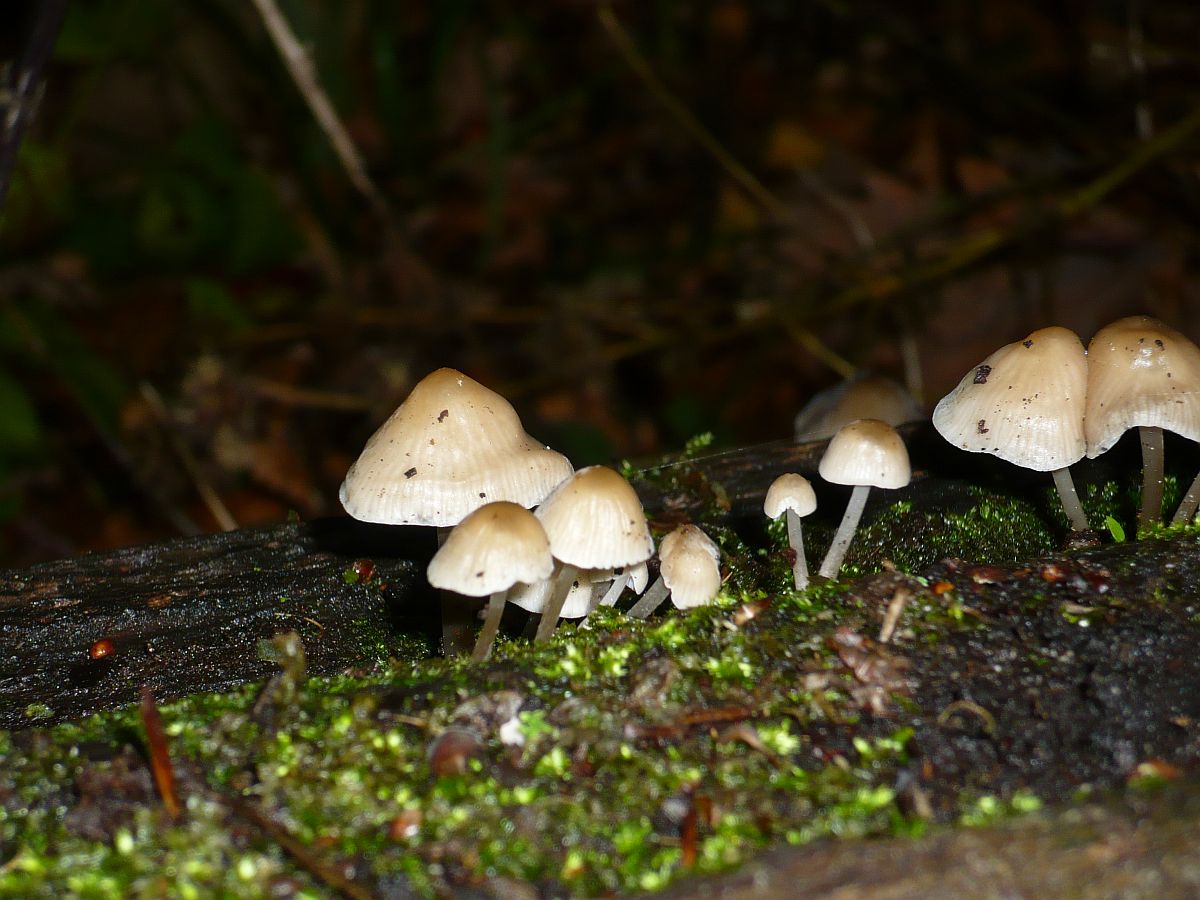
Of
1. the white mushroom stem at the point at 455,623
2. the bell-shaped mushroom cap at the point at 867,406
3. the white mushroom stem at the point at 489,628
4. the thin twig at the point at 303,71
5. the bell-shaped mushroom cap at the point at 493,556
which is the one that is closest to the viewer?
the bell-shaped mushroom cap at the point at 493,556

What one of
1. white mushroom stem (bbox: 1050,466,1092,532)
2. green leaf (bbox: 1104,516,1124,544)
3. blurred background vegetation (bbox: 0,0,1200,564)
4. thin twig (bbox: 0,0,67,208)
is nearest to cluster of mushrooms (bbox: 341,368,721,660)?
white mushroom stem (bbox: 1050,466,1092,532)

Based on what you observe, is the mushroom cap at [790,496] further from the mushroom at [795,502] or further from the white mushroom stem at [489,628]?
the white mushroom stem at [489,628]

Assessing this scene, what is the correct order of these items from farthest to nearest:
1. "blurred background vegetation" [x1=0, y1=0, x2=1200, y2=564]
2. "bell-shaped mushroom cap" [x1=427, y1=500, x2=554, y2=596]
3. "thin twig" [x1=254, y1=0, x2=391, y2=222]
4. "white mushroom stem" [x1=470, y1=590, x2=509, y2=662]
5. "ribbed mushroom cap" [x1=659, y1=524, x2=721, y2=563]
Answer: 1. "blurred background vegetation" [x1=0, y1=0, x2=1200, y2=564]
2. "thin twig" [x1=254, y1=0, x2=391, y2=222]
3. "ribbed mushroom cap" [x1=659, y1=524, x2=721, y2=563]
4. "white mushroom stem" [x1=470, y1=590, x2=509, y2=662]
5. "bell-shaped mushroom cap" [x1=427, y1=500, x2=554, y2=596]

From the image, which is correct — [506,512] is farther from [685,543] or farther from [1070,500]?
[1070,500]

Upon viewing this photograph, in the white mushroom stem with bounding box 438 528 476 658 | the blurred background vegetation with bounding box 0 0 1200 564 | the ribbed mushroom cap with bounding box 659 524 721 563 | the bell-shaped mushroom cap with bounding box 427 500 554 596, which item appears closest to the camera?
the bell-shaped mushroom cap with bounding box 427 500 554 596

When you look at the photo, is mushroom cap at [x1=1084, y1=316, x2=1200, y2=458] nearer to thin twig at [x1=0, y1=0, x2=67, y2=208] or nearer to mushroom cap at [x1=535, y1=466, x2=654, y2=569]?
mushroom cap at [x1=535, y1=466, x2=654, y2=569]

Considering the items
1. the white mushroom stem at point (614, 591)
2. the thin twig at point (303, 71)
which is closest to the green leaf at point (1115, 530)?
the white mushroom stem at point (614, 591)
